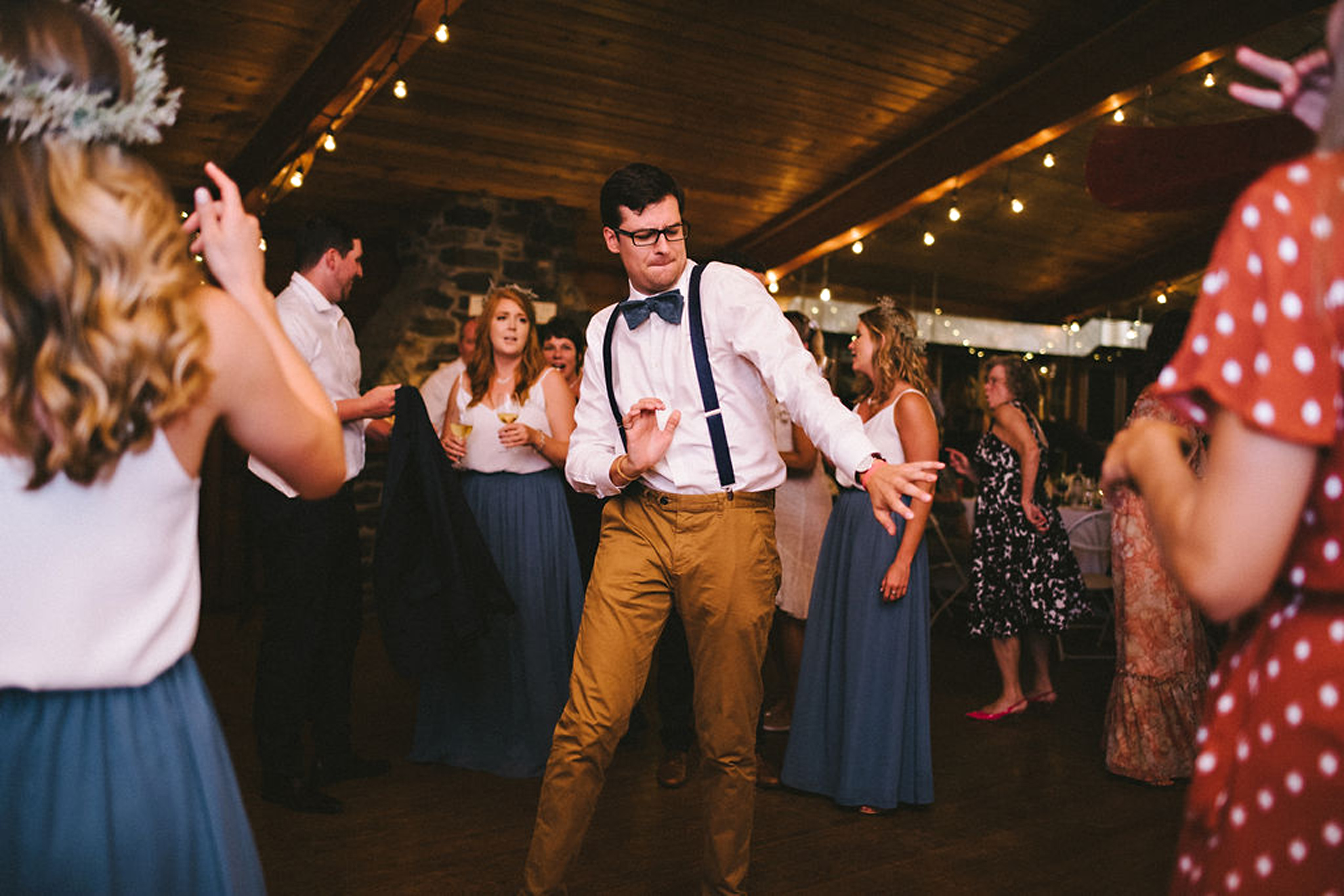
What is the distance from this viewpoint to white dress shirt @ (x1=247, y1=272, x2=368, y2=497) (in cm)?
315

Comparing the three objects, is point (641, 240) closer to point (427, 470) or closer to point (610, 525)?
point (610, 525)

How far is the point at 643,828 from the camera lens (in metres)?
3.05

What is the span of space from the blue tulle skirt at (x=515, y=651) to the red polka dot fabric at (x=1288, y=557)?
2762 mm

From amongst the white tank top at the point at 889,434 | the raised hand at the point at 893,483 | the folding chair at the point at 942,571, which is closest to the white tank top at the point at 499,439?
the white tank top at the point at 889,434

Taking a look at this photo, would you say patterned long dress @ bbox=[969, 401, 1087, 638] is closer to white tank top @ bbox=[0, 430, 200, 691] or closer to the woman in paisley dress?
the woman in paisley dress

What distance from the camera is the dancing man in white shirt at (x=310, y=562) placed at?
3.12 meters

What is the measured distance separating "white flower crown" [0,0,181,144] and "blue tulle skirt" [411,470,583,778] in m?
2.60

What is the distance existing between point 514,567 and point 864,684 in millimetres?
1294

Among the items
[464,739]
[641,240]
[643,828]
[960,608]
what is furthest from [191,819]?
[960,608]

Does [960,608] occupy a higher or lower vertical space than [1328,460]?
lower

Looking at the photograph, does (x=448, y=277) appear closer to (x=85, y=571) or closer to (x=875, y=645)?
(x=875, y=645)

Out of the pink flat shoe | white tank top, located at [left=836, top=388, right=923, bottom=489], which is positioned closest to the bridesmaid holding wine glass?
white tank top, located at [left=836, top=388, right=923, bottom=489]

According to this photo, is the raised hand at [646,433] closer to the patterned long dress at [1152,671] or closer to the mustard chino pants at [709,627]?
the mustard chino pants at [709,627]

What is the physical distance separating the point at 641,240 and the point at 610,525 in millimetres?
687
